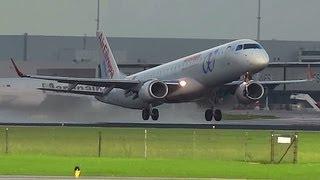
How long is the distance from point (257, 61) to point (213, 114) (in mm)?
9658

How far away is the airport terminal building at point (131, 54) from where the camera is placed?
14650 centimetres

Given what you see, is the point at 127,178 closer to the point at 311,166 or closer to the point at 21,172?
the point at 21,172

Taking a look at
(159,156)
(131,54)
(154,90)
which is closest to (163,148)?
(159,156)

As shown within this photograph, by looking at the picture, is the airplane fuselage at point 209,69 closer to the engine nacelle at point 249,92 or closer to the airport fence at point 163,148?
the engine nacelle at point 249,92

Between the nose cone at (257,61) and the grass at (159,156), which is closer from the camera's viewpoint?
the grass at (159,156)

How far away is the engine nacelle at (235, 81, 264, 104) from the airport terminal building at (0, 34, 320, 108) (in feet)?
244

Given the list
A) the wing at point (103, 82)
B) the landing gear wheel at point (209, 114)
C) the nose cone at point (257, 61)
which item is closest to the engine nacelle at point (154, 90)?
the wing at point (103, 82)

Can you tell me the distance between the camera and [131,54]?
A: 574 feet

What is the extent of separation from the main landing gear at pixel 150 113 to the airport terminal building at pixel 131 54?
68.1 meters

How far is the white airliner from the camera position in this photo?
60.6 metres

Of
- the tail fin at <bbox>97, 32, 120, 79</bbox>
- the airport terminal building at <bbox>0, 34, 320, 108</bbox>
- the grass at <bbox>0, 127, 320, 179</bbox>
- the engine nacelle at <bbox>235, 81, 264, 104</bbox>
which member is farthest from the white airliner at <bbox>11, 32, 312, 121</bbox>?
the airport terminal building at <bbox>0, 34, 320, 108</bbox>

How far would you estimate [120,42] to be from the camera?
590ft

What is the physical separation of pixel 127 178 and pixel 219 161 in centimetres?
1024

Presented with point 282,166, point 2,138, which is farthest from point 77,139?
point 282,166
